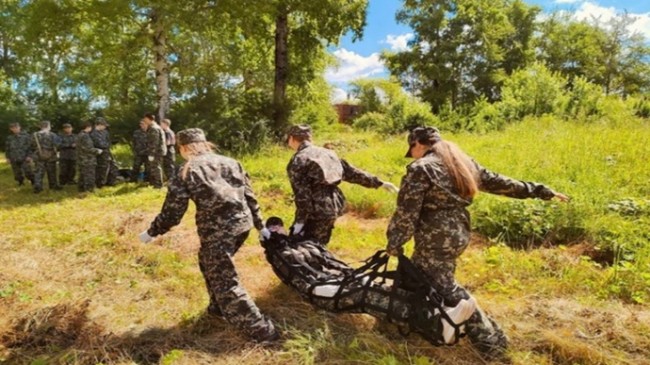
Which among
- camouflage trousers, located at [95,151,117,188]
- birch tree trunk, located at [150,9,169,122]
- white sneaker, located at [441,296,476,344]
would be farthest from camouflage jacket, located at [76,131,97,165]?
white sneaker, located at [441,296,476,344]

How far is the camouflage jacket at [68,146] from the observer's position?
11.6 meters

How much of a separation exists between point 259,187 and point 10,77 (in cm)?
2780

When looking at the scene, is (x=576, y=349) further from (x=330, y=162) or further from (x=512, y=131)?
(x=512, y=131)

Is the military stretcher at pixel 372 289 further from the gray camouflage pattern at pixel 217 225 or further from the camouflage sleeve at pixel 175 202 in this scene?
the camouflage sleeve at pixel 175 202

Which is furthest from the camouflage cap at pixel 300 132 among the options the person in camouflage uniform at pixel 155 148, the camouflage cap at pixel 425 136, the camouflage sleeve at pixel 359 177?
the person in camouflage uniform at pixel 155 148

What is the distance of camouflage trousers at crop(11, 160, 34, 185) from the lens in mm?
11867

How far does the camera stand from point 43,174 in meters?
11.1

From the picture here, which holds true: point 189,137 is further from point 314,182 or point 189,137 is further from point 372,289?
point 372,289

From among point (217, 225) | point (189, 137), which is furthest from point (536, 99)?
point (217, 225)

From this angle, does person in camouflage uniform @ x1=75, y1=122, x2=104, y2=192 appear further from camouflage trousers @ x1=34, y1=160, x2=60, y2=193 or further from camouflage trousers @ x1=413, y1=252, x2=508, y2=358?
camouflage trousers @ x1=413, y1=252, x2=508, y2=358

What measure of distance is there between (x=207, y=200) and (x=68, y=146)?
9.89 meters

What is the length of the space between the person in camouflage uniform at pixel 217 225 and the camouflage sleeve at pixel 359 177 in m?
1.61

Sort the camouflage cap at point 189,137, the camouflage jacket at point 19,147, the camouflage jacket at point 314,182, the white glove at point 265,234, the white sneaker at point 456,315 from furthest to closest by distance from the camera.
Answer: the camouflage jacket at point 19,147
the camouflage jacket at point 314,182
the white glove at point 265,234
the camouflage cap at point 189,137
the white sneaker at point 456,315

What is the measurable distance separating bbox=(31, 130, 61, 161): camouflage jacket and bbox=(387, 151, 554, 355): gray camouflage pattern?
10504 mm
